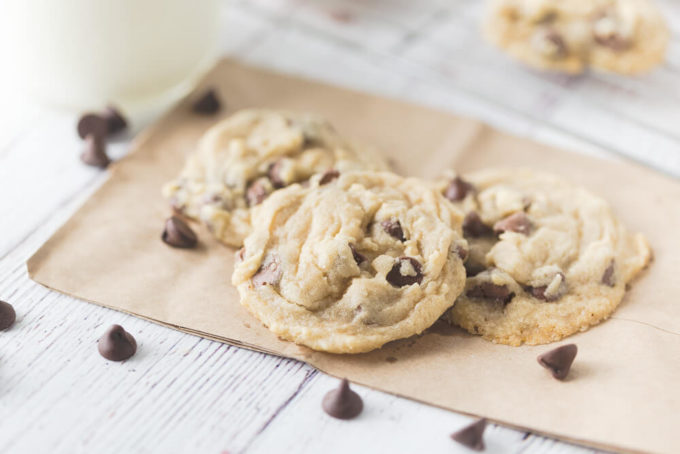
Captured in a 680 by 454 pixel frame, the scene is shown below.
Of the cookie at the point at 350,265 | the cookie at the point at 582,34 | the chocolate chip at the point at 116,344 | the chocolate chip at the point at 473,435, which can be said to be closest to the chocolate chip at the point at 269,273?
the cookie at the point at 350,265

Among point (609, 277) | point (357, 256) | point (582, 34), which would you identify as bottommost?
point (609, 277)

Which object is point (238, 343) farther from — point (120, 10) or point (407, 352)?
point (120, 10)

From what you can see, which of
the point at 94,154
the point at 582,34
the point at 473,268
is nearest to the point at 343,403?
the point at 473,268

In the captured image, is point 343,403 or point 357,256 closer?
point 343,403

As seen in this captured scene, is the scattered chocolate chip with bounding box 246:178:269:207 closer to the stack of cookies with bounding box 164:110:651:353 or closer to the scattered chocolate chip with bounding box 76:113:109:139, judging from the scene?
the stack of cookies with bounding box 164:110:651:353

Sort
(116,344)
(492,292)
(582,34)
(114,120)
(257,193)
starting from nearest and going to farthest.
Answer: (116,344) → (492,292) → (257,193) → (114,120) → (582,34)

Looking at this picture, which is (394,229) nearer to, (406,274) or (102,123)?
(406,274)
